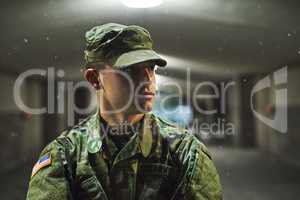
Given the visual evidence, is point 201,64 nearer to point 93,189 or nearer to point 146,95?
point 146,95

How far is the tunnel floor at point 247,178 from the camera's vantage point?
1.10 metres

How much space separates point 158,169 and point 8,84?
1.68 ft

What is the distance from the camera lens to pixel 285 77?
44.9 inches

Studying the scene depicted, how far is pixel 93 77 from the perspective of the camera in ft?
3.33

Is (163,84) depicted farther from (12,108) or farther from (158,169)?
(12,108)

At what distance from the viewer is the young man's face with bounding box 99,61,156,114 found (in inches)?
38.2

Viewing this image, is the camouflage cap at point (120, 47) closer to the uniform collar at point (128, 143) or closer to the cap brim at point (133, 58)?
the cap brim at point (133, 58)

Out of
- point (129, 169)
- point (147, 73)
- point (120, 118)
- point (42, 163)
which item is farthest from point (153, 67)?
point (42, 163)

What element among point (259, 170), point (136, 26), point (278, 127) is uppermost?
point (136, 26)

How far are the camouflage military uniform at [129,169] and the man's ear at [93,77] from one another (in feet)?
0.29

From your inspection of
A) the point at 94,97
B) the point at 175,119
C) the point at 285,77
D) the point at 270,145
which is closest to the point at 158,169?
the point at 175,119

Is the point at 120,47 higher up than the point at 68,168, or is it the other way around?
the point at 120,47

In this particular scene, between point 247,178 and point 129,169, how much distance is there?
377 millimetres

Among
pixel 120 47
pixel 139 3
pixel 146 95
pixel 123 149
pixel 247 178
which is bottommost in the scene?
pixel 247 178
